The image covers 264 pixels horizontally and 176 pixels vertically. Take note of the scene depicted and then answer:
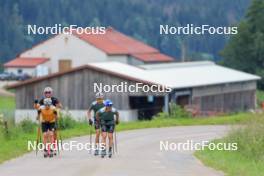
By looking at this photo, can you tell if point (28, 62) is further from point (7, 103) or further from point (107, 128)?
point (107, 128)

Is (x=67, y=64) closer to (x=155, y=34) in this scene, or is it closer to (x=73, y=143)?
(x=73, y=143)

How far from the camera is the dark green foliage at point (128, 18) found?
13675cm

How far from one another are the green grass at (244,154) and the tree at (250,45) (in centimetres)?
5340

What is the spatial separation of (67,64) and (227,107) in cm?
2786

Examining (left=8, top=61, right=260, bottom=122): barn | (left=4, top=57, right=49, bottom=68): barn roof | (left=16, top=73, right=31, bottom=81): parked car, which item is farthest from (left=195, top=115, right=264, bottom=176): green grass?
(left=16, top=73, right=31, bottom=81): parked car

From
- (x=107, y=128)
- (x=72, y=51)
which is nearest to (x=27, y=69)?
(x=72, y=51)

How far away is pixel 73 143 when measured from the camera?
3041 centimetres

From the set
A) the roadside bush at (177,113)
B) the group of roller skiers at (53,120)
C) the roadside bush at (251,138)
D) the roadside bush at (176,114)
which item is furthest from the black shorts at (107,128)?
the roadside bush at (177,113)

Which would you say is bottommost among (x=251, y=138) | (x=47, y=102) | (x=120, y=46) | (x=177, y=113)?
(x=251, y=138)

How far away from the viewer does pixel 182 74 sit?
5912 centimetres

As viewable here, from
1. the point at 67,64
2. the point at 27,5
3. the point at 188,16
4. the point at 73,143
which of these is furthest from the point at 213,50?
the point at 73,143

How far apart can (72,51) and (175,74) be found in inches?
1117

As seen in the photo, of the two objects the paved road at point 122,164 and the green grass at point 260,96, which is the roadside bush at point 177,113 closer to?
the paved road at point 122,164

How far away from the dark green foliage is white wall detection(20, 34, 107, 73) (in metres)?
46.7
